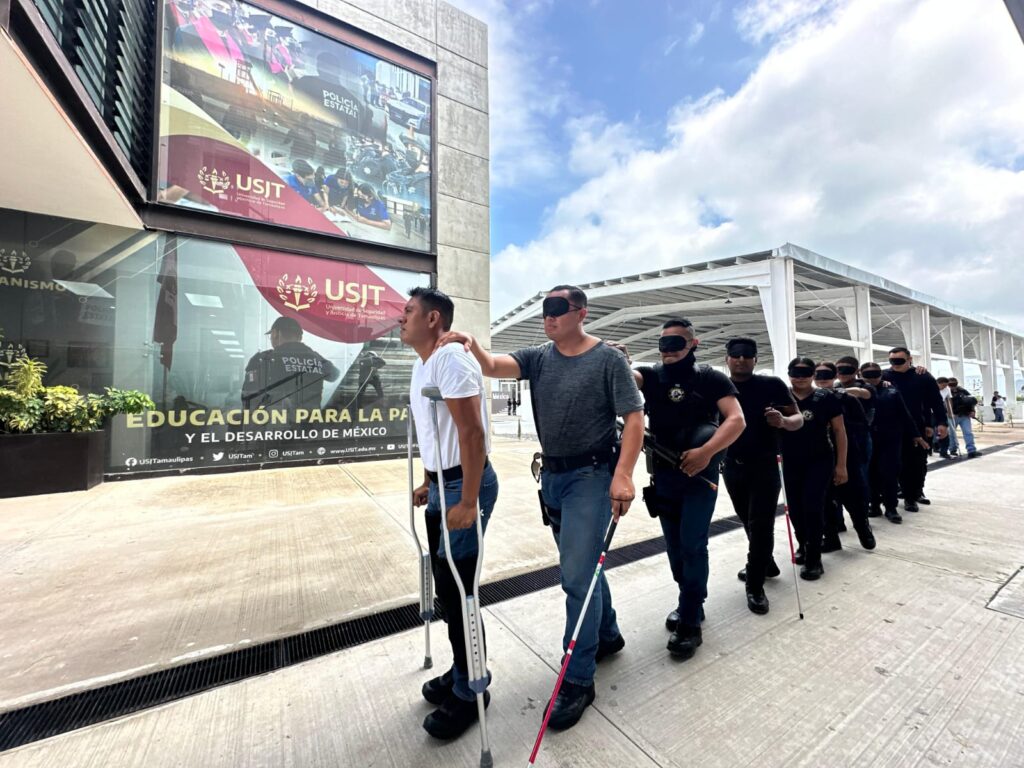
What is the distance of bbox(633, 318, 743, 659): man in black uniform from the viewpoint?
233 centimetres

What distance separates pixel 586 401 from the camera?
2.01 m

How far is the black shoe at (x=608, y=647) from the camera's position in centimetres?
227

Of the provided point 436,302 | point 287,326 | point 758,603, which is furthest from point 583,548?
point 287,326

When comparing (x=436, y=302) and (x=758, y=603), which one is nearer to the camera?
(x=436, y=302)

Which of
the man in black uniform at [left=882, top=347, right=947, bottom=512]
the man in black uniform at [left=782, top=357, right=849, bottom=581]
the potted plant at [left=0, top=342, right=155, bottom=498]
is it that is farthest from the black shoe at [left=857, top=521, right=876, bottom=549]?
the potted plant at [left=0, top=342, right=155, bottom=498]

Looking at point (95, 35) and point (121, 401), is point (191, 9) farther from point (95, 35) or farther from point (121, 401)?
point (121, 401)

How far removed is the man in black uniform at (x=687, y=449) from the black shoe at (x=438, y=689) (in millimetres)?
1160

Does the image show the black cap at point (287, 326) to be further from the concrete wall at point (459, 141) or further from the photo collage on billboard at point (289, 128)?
the concrete wall at point (459, 141)

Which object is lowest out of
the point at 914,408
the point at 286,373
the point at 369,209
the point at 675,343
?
the point at 914,408

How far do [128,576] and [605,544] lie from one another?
3.68m

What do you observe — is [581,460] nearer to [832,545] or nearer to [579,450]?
[579,450]

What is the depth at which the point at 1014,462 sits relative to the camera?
8203 millimetres

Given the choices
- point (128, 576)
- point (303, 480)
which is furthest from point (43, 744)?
point (303, 480)

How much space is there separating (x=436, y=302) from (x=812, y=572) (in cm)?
336
